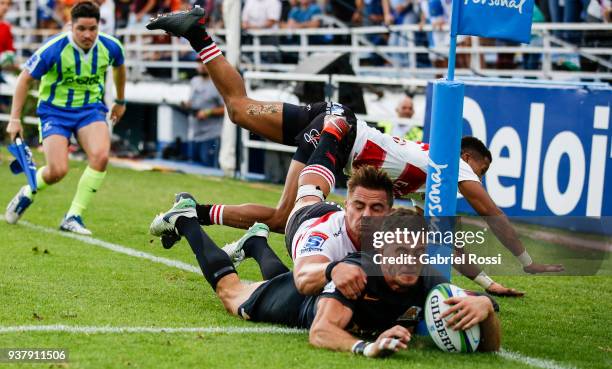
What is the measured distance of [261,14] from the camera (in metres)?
18.2

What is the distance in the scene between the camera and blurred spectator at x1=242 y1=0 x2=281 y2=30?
18.1m

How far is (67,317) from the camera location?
21.0 feet

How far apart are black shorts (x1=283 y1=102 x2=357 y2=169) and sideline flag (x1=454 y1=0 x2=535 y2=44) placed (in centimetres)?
153

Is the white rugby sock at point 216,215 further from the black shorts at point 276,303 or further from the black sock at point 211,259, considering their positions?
the black shorts at point 276,303

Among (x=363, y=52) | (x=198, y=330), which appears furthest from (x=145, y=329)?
(x=363, y=52)

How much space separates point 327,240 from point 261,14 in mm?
12437

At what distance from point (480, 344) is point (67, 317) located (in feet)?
7.82

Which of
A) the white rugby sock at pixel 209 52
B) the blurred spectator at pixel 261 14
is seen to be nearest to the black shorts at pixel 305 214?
the white rugby sock at pixel 209 52

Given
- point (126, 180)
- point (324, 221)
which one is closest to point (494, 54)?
point (126, 180)

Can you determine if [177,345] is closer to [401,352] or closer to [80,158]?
[401,352]

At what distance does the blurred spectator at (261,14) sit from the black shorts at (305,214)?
1138cm

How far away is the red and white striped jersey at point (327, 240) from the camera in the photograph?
6.20 metres
